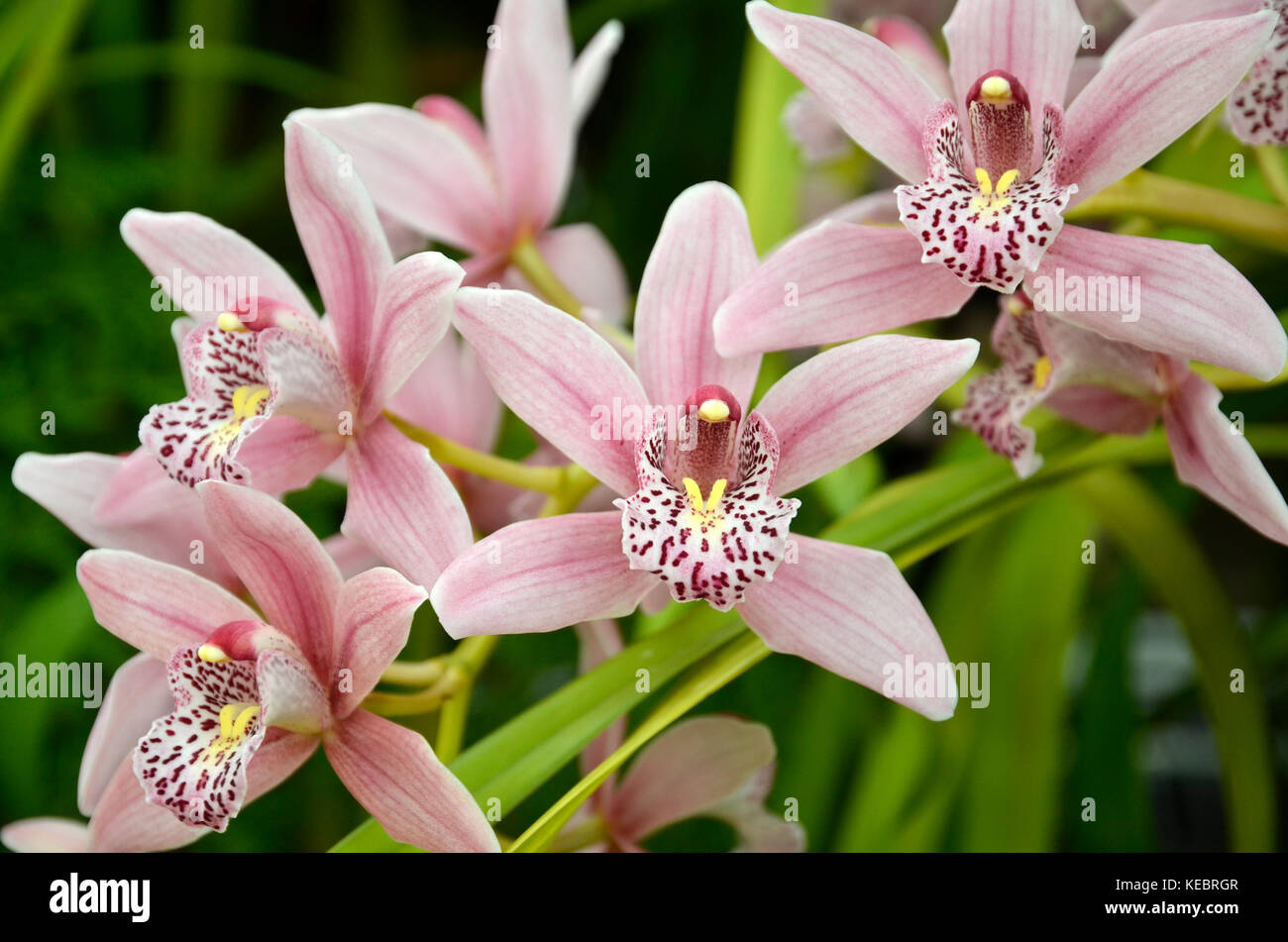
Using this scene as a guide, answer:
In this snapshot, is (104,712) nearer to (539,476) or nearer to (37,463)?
(37,463)

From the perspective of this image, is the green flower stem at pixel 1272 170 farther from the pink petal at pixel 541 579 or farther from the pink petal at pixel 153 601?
the pink petal at pixel 153 601

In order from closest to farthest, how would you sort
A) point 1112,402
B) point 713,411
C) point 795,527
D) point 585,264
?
point 713,411 < point 1112,402 < point 585,264 < point 795,527

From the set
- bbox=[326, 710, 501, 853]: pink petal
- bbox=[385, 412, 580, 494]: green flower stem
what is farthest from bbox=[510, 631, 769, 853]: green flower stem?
bbox=[385, 412, 580, 494]: green flower stem

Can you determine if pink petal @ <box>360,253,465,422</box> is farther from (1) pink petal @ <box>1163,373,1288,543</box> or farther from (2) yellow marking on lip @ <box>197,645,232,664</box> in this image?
(1) pink petal @ <box>1163,373,1288,543</box>

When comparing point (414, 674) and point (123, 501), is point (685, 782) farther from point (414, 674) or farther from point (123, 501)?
point (123, 501)

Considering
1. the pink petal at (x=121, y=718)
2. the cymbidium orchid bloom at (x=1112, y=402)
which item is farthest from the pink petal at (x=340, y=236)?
the cymbidium orchid bloom at (x=1112, y=402)

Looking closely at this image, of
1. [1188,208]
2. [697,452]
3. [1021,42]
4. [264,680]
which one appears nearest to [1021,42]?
[1021,42]

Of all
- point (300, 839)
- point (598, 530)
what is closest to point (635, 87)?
point (300, 839)
